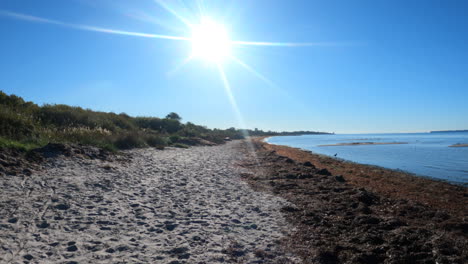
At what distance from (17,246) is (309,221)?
5.96 m

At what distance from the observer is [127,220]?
5.84 m

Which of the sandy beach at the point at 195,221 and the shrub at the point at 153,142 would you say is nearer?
the sandy beach at the point at 195,221

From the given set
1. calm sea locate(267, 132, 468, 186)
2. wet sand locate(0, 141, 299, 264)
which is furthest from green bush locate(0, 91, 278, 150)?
calm sea locate(267, 132, 468, 186)

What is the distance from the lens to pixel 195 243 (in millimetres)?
5055

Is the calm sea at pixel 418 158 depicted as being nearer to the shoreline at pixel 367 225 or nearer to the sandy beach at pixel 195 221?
the shoreline at pixel 367 225

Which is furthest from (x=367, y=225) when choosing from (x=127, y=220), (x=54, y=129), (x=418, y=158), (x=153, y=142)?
(x=418, y=158)

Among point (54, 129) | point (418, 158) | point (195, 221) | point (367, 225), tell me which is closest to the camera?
point (367, 225)

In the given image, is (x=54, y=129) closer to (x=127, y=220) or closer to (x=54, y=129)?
(x=54, y=129)

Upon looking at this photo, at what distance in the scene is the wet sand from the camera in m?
4.38

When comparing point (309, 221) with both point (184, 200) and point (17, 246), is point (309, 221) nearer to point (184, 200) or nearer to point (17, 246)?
point (184, 200)

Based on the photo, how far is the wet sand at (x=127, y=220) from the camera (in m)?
4.38

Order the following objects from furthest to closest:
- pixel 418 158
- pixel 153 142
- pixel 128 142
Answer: pixel 418 158
pixel 153 142
pixel 128 142

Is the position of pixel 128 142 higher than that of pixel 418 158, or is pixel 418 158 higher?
pixel 128 142

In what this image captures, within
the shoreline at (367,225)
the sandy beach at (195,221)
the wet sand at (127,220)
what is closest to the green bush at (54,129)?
the sandy beach at (195,221)
